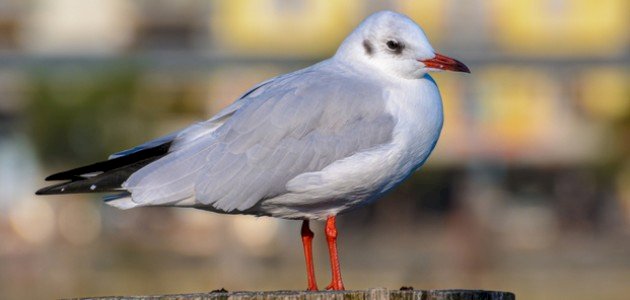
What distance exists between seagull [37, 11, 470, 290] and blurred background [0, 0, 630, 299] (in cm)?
645

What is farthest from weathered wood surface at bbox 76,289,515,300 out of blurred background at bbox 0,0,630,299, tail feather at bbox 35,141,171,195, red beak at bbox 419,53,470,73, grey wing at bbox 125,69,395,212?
blurred background at bbox 0,0,630,299

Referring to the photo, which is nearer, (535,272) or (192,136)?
(192,136)

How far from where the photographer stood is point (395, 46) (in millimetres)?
5438

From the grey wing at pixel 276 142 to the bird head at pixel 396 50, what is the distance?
20 centimetres

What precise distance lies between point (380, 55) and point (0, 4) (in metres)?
22.3

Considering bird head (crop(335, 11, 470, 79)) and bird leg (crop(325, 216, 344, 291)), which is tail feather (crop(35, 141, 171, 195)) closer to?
bird leg (crop(325, 216, 344, 291))

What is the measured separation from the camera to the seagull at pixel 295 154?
16.7 ft

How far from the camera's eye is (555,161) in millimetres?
25484

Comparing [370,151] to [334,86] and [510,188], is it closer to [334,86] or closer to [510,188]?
[334,86]

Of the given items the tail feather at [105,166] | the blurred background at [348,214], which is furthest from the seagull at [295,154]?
the blurred background at [348,214]

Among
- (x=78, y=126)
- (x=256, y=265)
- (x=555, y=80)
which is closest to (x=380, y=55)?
(x=256, y=265)

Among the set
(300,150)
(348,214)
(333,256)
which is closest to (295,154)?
(300,150)

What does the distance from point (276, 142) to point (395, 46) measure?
1.92ft

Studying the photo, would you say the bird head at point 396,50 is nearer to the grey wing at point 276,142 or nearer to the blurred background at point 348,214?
the grey wing at point 276,142
